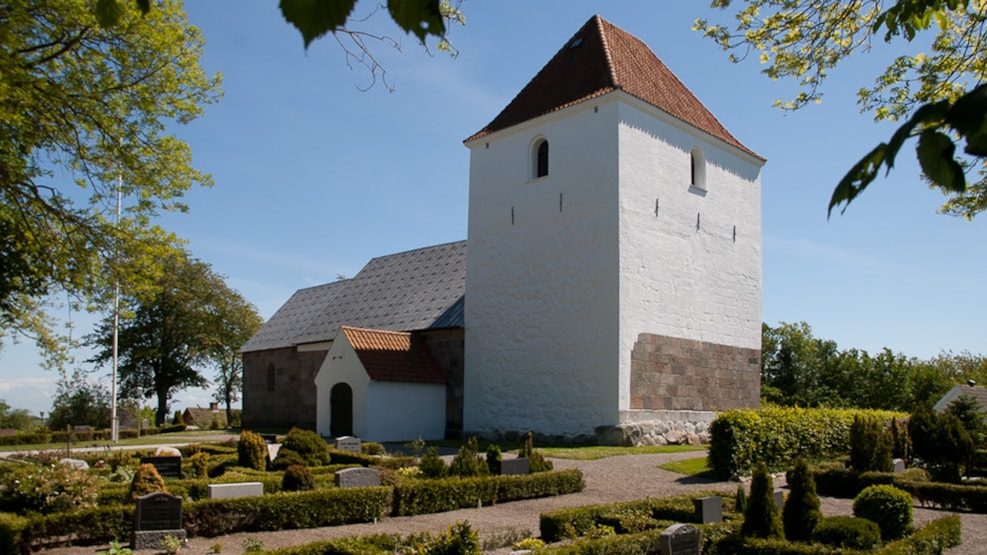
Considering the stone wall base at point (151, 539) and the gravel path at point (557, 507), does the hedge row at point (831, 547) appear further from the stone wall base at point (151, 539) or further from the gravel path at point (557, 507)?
the stone wall base at point (151, 539)

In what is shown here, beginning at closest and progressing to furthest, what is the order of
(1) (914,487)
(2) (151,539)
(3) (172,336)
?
1. (2) (151,539)
2. (1) (914,487)
3. (3) (172,336)

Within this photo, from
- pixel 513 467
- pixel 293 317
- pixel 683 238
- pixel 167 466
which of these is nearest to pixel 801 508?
pixel 513 467

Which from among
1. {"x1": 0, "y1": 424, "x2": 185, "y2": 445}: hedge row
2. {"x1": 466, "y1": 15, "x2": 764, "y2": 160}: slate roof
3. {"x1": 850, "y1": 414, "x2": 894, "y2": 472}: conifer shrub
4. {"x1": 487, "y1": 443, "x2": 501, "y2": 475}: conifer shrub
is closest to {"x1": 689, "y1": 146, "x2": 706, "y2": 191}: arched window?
{"x1": 466, "y1": 15, "x2": 764, "y2": 160}: slate roof

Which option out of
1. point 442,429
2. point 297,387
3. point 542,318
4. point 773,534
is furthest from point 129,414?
point 773,534

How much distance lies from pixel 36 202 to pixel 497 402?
38.0 ft

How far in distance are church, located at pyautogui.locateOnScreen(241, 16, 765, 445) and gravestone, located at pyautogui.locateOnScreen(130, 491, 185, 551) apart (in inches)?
431

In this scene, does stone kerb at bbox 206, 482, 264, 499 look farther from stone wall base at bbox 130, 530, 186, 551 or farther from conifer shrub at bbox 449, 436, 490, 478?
conifer shrub at bbox 449, 436, 490, 478

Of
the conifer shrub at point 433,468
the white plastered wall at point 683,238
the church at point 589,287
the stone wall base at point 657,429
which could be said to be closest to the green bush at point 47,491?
the conifer shrub at point 433,468

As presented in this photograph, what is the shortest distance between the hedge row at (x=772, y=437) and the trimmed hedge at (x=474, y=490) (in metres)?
2.51

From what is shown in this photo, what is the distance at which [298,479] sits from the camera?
10.8 metres

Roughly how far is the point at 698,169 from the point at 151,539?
16530 mm

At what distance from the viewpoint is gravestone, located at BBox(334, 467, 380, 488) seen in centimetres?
1052

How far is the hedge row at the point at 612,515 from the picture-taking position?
27.6ft

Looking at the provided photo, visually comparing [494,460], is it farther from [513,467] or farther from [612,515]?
[612,515]
